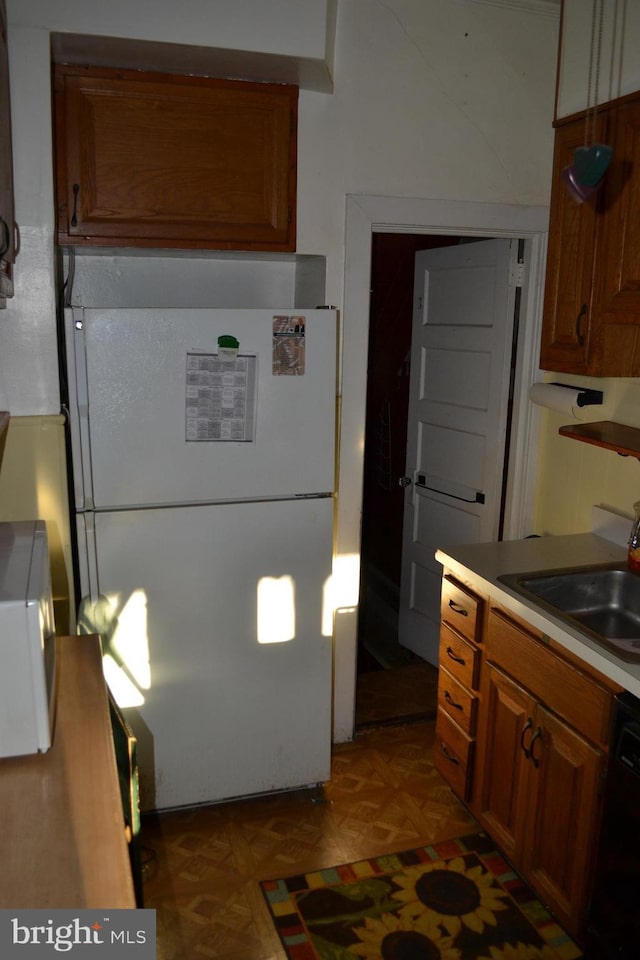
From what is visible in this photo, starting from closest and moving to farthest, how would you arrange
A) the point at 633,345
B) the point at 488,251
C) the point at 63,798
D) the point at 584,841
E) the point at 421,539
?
the point at 63,798 → the point at 584,841 → the point at 633,345 → the point at 488,251 → the point at 421,539

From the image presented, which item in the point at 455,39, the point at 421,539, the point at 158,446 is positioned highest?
the point at 455,39

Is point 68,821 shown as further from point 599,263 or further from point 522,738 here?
point 599,263

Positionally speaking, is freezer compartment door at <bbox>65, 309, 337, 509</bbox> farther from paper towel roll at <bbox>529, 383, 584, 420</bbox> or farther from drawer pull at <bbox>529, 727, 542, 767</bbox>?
drawer pull at <bbox>529, 727, 542, 767</bbox>

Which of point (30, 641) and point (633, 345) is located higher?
point (633, 345)

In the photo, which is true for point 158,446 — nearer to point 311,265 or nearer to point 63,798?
point 311,265

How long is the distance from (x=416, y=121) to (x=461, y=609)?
168cm

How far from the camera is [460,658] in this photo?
2.60 m

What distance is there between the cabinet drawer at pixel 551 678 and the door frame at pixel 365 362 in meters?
0.74

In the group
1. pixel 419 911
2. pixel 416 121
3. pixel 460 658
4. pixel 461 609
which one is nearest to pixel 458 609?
pixel 461 609

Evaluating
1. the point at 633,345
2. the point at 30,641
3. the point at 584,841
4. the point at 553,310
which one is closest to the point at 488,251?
the point at 553,310

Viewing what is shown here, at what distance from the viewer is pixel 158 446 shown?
2438 mm

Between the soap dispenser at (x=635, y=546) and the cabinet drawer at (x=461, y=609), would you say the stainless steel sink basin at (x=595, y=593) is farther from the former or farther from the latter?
the cabinet drawer at (x=461, y=609)

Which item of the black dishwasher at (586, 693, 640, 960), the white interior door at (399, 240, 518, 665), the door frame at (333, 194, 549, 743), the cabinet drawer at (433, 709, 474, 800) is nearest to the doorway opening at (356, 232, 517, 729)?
the white interior door at (399, 240, 518, 665)

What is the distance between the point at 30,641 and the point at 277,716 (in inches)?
54.4
